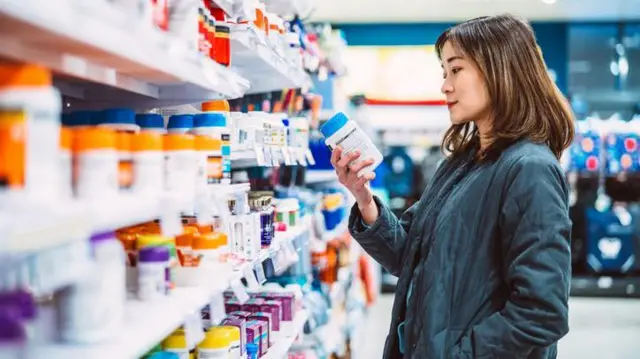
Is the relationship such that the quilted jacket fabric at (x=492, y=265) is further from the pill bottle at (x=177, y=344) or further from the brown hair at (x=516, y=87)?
the pill bottle at (x=177, y=344)

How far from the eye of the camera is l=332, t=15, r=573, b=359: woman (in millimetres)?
2020

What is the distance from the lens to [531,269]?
200cm

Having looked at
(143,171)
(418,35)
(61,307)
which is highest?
(418,35)

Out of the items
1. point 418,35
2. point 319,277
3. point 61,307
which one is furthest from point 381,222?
point 418,35

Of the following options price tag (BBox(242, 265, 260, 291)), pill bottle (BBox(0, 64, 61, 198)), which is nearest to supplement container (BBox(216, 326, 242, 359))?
price tag (BBox(242, 265, 260, 291))

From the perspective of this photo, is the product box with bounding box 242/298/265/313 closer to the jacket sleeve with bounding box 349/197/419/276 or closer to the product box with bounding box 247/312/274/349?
the product box with bounding box 247/312/274/349

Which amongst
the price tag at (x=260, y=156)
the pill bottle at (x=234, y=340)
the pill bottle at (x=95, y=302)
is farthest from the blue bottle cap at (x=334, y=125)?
the pill bottle at (x=95, y=302)

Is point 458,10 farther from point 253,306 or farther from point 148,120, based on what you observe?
point 148,120

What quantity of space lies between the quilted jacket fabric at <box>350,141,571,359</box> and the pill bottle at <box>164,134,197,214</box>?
828 mm

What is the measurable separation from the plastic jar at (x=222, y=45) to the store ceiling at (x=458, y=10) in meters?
7.15

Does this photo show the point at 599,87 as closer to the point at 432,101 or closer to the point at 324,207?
the point at 432,101

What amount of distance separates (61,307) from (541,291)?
1.22m

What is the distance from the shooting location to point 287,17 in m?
4.09

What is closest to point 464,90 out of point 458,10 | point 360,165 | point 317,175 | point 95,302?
point 360,165
